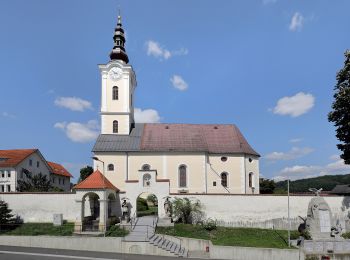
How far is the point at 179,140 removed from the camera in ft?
146

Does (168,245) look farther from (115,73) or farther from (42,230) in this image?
(115,73)

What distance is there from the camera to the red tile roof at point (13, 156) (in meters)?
53.3

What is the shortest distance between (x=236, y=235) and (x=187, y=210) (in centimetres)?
487

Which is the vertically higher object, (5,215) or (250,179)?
(250,179)

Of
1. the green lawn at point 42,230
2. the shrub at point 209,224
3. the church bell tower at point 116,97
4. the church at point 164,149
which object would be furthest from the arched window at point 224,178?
the green lawn at point 42,230

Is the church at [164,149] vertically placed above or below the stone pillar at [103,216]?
above

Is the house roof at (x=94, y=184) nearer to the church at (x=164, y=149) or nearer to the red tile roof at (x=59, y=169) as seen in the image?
the church at (x=164, y=149)

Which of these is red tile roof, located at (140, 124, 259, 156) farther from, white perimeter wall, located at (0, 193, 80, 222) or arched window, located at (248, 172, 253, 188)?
white perimeter wall, located at (0, 193, 80, 222)

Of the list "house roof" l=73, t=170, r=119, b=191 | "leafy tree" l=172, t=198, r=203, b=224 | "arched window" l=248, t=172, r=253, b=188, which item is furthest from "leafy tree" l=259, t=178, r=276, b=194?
"house roof" l=73, t=170, r=119, b=191

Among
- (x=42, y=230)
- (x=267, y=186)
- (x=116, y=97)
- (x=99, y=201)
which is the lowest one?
(x=42, y=230)

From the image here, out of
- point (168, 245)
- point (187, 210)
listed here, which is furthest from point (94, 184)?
point (168, 245)

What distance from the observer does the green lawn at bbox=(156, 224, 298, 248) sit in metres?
26.8

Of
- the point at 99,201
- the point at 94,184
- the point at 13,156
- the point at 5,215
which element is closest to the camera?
the point at 5,215

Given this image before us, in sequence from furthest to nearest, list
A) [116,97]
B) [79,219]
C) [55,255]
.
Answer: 1. [116,97]
2. [79,219]
3. [55,255]
